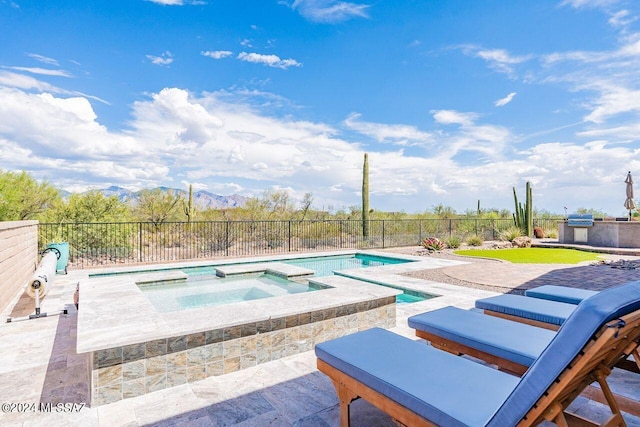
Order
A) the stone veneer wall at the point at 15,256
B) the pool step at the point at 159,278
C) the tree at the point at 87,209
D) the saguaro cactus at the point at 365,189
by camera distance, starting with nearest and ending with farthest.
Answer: the stone veneer wall at the point at 15,256 < the pool step at the point at 159,278 < the tree at the point at 87,209 < the saguaro cactus at the point at 365,189

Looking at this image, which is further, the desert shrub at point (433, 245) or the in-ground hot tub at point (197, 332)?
the desert shrub at point (433, 245)

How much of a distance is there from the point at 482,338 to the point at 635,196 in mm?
16513

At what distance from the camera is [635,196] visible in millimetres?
13703

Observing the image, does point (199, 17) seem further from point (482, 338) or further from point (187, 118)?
point (482, 338)

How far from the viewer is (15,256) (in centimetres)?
562

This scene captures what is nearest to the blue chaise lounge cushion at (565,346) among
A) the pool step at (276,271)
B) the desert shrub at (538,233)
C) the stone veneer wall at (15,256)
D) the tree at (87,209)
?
the pool step at (276,271)

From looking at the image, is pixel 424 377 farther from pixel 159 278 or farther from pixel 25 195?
pixel 25 195

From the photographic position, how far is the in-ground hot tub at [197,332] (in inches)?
97.0

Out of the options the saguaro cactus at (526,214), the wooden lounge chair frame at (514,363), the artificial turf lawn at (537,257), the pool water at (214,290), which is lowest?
the pool water at (214,290)

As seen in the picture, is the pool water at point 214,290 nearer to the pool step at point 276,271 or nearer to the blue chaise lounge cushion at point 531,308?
the pool step at point 276,271

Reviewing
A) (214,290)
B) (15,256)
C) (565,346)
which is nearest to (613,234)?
(214,290)

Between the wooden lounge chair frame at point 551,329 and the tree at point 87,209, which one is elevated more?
the tree at point 87,209

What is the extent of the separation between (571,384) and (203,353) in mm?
2497

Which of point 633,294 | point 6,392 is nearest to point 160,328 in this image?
point 6,392
